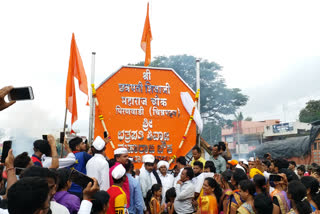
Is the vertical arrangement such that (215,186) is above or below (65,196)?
below

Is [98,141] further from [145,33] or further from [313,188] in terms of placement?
[145,33]

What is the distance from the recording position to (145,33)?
901 cm

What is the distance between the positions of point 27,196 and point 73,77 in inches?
227

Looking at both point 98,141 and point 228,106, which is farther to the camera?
point 228,106

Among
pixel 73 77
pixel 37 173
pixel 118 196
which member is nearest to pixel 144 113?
pixel 73 77

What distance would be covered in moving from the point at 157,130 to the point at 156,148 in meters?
0.43

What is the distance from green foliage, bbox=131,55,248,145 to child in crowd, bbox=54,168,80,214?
24.6 meters

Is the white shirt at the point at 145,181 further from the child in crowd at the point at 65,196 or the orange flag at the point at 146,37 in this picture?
the orange flag at the point at 146,37

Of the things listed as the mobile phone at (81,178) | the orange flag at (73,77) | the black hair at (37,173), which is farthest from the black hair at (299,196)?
the orange flag at (73,77)

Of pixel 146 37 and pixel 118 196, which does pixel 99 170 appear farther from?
pixel 146 37

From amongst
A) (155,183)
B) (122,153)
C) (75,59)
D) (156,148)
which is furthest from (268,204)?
(75,59)

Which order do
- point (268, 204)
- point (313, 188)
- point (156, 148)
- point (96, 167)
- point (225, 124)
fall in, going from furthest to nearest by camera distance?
point (225, 124), point (156, 148), point (96, 167), point (313, 188), point (268, 204)

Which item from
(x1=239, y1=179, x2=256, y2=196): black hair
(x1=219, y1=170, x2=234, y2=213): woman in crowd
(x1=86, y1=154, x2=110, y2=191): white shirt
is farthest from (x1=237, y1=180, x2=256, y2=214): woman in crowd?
(x1=86, y1=154, x2=110, y2=191): white shirt

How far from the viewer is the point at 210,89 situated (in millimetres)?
29703
